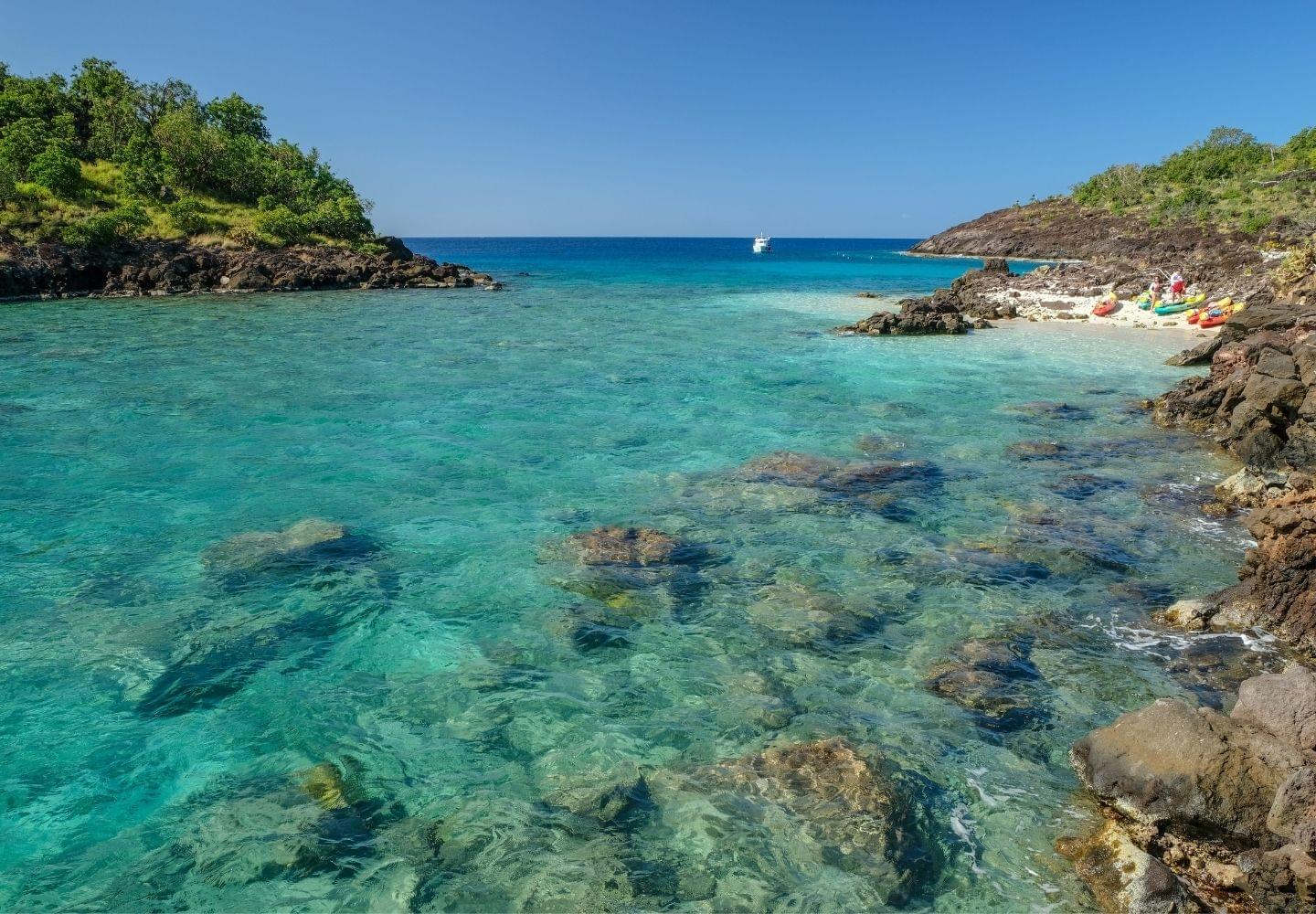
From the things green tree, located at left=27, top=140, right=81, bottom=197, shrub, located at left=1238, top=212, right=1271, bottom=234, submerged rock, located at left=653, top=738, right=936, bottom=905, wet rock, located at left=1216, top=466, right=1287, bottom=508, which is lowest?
submerged rock, located at left=653, top=738, right=936, bottom=905

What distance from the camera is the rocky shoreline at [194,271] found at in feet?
152

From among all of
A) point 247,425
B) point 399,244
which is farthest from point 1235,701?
point 399,244

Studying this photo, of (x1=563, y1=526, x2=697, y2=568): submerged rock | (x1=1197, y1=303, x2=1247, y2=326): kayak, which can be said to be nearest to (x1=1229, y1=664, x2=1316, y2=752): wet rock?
(x1=563, y1=526, x2=697, y2=568): submerged rock

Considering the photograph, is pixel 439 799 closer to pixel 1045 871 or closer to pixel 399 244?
pixel 1045 871

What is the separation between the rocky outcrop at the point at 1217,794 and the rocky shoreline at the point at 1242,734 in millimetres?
11

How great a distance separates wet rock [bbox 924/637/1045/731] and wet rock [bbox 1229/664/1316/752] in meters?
1.82

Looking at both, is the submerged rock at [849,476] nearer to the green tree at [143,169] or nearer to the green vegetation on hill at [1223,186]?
the green vegetation on hill at [1223,186]

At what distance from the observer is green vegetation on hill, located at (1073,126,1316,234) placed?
64000 mm

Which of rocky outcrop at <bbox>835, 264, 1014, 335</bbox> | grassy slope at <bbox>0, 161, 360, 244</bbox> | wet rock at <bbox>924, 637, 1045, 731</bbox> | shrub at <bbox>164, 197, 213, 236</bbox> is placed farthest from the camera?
shrub at <bbox>164, 197, 213, 236</bbox>

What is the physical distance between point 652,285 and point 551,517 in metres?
61.8

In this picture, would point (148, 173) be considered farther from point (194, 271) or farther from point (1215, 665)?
point (1215, 665)

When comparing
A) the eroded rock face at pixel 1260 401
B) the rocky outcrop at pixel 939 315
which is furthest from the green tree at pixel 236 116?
the eroded rock face at pixel 1260 401

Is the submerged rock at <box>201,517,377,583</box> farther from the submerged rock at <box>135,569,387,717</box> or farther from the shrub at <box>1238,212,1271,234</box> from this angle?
the shrub at <box>1238,212,1271,234</box>

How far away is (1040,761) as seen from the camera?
7297 millimetres
